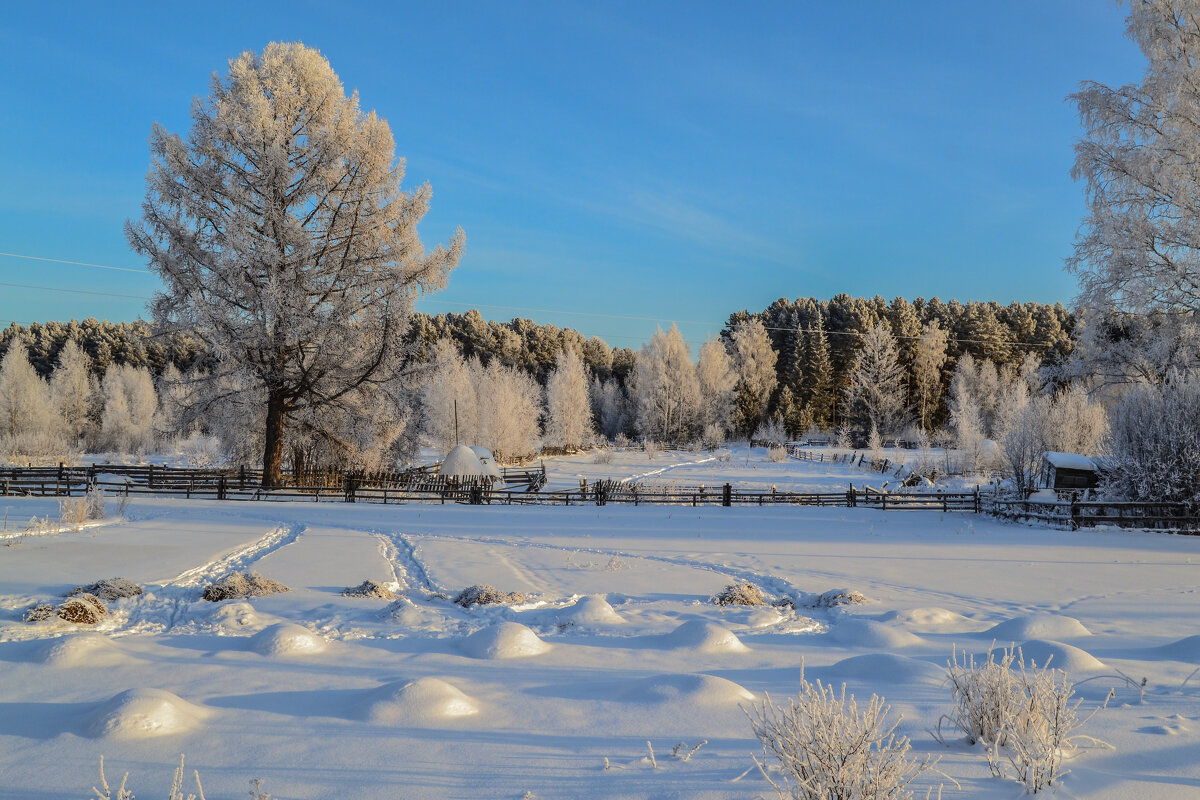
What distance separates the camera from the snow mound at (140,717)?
402 centimetres

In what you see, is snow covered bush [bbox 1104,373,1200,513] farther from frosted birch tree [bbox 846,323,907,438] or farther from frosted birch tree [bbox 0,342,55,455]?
frosted birch tree [bbox 0,342,55,455]

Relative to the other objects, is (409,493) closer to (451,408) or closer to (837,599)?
(837,599)

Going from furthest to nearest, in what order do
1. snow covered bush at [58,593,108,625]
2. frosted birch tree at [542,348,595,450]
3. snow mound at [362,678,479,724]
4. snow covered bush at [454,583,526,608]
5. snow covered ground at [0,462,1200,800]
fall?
frosted birch tree at [542,348,595,450] → snow covered bush at [454,583,526,608] → snow covered bush at [58,593,108,625] → snow mound at [362,678,479,724] → snow covered ground at [0,462,1200,800]

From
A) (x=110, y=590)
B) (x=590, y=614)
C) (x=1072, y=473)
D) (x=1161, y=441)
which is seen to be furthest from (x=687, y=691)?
(x=1072, y=473)

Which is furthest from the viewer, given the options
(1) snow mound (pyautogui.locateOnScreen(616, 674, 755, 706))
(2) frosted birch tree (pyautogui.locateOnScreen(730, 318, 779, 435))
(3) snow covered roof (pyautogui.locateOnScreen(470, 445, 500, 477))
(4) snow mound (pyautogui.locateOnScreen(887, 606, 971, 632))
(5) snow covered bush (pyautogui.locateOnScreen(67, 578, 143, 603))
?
(2) frosted birch tree (pyautogui.locateOnScreen(730, 318, 779, 435))

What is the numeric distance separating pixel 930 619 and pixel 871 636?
1.56 metres

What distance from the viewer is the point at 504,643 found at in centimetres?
622

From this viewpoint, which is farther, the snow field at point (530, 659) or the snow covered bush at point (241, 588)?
the snow covered bush at point (241, 588)

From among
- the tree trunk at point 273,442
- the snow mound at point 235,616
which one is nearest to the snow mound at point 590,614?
the snow mound at point 235,616

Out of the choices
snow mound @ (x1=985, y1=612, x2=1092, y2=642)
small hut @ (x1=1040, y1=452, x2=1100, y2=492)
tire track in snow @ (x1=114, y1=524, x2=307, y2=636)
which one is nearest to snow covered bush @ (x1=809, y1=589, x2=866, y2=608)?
snow mound @ (x1=985, y1=612, x2=1092, y2=642)

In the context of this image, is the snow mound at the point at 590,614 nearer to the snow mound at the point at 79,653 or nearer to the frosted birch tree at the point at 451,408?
the snow mound at the point at 79,653

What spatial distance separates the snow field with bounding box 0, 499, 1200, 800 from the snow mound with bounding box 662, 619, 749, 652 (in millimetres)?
24

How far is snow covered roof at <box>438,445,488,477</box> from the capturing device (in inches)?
1160

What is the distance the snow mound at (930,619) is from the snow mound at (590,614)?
3.04m
